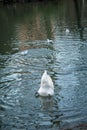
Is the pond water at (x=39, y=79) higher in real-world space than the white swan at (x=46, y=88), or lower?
lower

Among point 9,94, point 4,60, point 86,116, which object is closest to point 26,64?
point 4,60

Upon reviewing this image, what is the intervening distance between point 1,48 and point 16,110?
13.8 metres

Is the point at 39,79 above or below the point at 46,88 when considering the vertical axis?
below

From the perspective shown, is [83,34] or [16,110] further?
[83,34]

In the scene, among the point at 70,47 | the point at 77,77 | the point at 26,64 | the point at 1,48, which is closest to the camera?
the point at 77,77

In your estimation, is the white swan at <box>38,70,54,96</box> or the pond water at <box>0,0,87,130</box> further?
the white swan at <box>38,70,54,96</box>

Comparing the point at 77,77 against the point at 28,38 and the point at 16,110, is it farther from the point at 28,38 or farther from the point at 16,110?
the point at 28,38

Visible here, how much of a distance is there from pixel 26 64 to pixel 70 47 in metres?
5.27

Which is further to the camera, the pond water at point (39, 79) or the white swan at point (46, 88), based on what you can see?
the white swan at point (46, 88)

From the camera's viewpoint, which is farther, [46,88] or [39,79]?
[39,79]

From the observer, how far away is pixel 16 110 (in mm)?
13742

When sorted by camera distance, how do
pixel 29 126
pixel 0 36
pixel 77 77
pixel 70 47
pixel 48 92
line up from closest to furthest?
pixel 29 126
pixel 48 92
pixel 77 77
pixel 70 47
pixel 0 36

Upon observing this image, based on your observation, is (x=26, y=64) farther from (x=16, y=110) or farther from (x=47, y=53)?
(x=16, y=110)

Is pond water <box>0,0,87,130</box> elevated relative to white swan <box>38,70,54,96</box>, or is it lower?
lower
